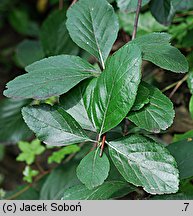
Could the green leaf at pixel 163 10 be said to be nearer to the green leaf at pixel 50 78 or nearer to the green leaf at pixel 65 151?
the green leaf at pixel 50 78

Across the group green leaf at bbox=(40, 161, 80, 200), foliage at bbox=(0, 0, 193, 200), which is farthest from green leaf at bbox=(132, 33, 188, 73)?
green leaf at bbox=(40, 161, 80, 200)

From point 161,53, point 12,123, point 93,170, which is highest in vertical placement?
point 161,53

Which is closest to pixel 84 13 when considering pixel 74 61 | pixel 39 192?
pixel 74 61

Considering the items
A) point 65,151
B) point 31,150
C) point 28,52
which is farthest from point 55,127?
point 28,52

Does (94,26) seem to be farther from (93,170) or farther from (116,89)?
(93,170)

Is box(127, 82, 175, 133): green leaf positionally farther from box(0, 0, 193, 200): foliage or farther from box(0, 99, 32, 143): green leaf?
box(0, 99, 32, 143): green leaf

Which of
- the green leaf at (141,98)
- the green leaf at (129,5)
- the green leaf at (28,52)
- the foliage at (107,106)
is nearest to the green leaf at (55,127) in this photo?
the foliage at (107,106)
